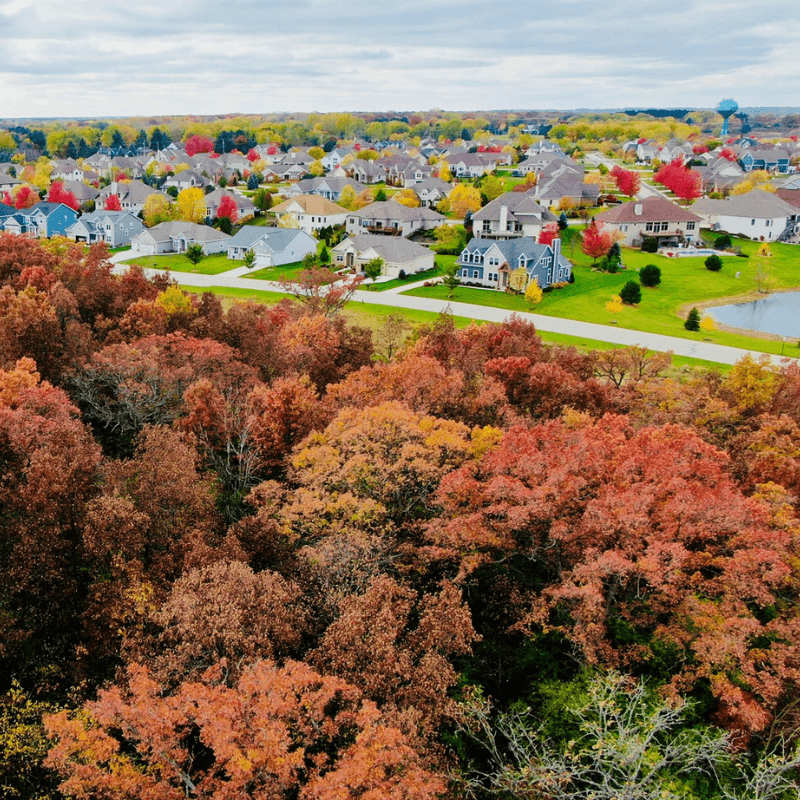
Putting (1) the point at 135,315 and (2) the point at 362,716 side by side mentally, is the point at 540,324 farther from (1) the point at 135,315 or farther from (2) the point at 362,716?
(2) the point at 362,716

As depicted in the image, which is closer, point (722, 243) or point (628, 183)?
point (722, 243)

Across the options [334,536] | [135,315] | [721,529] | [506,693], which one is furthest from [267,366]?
[721,529]

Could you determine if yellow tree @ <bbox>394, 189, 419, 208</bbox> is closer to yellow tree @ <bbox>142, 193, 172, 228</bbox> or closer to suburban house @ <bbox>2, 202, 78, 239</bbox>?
yellow tree @ <bbox>142, 193, 172, 228</bbox>

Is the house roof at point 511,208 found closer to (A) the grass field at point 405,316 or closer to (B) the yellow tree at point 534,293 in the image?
(B) the yellow tree at point 534,293

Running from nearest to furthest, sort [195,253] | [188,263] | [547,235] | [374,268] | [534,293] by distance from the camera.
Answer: [534,293] < [374,268] < [195,253] < [547,235] < [188,263]

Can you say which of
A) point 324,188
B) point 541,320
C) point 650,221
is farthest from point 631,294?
point 324,188

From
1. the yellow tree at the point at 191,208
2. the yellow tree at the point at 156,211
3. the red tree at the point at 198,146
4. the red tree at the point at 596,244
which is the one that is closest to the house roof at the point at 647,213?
the red tree at the point at 596,244

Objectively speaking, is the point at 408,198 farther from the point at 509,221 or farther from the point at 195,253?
the point at 195,253
